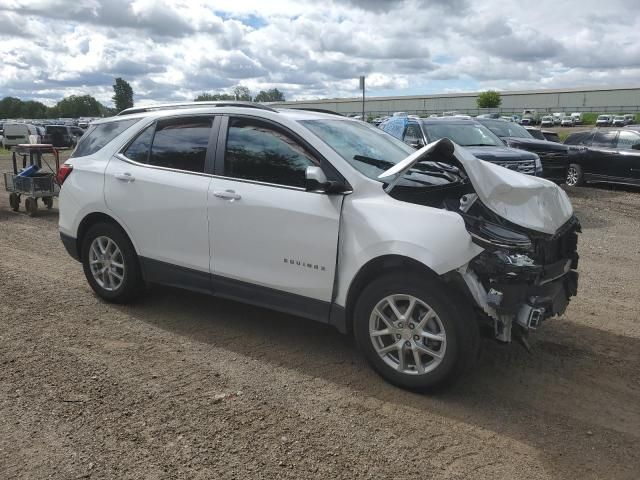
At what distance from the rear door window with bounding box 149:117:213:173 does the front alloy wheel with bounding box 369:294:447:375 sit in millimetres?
2003

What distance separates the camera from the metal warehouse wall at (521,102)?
9862 cm

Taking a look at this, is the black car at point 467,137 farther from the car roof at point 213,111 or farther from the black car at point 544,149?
the car roof at point 213,111

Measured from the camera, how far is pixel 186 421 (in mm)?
3416

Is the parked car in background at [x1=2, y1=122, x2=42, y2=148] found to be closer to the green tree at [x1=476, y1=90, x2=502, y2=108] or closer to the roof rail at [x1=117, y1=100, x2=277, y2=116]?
the roof rail at [x1=117, y1=100, x2=277, y2=116]

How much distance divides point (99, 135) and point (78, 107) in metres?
156

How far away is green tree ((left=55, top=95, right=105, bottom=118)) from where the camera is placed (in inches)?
5674

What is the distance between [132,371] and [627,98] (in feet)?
367

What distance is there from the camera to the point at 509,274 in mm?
3402

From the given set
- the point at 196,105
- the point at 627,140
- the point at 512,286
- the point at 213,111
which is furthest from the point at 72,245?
the point at 627,140

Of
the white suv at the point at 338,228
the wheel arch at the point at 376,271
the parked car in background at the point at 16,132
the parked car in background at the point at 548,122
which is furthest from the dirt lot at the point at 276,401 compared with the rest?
the parked car in background at the point at 548,122

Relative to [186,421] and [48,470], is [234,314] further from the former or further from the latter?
[48,470]

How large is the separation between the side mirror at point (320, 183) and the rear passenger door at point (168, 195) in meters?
1.04

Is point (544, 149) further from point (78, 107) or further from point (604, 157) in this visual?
point (78, 107)

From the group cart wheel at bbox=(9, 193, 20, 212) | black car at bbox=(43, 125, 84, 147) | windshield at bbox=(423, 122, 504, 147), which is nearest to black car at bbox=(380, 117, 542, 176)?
windshield at bbox=(423, 122, 504, 147)
